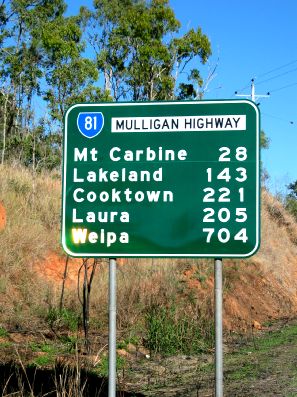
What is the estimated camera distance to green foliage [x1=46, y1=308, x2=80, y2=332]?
36.6 ft

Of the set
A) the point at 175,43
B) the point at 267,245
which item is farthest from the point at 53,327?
the point at 175,43

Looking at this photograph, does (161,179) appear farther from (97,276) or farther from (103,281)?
(97,276)

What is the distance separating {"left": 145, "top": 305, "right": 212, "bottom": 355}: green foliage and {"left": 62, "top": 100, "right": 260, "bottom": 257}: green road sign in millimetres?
5668

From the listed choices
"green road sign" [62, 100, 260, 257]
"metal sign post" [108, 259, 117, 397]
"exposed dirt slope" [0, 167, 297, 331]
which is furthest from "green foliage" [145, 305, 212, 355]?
"green road sign" [62, 100, 260, 257]

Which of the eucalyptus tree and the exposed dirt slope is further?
the eucalyptus tree

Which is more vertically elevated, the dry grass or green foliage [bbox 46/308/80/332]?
the dry grass

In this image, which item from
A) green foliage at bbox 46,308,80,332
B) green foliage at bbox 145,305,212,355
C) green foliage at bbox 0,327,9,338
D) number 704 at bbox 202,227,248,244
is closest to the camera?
number 704 at bbox 202,227,248,244

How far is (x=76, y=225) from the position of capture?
5.43 meters

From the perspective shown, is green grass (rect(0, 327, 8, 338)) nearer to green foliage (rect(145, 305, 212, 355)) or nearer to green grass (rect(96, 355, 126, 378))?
green grass (rect(96, 355, 126, 378))

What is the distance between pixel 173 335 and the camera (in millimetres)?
10906

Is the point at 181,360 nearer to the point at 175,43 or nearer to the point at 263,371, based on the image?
the point at 263,371

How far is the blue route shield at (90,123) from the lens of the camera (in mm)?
5500

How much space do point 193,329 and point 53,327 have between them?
2.29 metres

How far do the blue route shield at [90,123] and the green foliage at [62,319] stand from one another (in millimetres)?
6188
